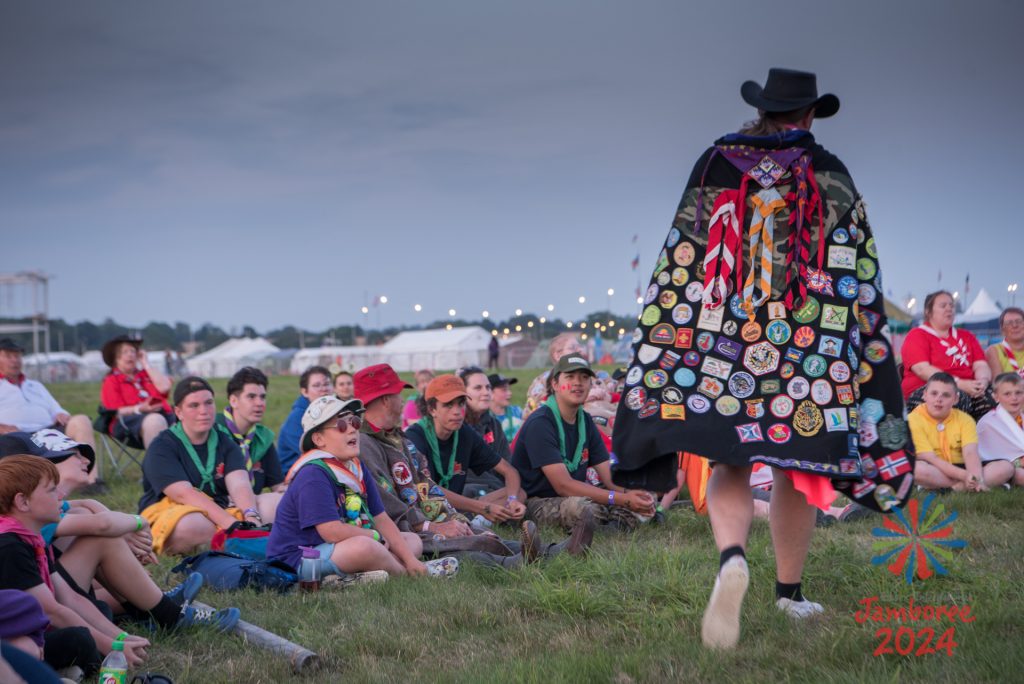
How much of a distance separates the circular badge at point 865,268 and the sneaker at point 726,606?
104cm

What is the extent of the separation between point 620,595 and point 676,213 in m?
1.58

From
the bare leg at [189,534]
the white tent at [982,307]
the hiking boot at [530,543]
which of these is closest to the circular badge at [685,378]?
the hiking boot at [530,543]

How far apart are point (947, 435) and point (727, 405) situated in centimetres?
527

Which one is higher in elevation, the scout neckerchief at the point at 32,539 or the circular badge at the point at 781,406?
the circular badge at the point at 781,406

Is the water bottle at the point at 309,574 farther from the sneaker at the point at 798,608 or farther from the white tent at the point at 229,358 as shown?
the white tent at the point at 229,358

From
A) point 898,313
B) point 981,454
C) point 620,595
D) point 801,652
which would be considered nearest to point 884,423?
point 801,652

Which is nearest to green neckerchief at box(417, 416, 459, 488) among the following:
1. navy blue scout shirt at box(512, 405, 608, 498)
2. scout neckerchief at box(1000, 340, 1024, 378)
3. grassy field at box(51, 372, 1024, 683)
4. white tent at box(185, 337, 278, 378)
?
navy blue scout shirt at box(512, 405, 608, 498)

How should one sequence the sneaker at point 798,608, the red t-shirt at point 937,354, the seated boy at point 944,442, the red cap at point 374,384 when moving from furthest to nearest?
the red t-shirt at point 937,354, the seated boy at point 944,442, the red cap at point 374,384, the sneaker at point 798,608

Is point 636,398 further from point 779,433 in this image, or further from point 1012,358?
point 1012,358

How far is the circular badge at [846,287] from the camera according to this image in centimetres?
329

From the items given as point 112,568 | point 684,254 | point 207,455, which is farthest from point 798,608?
point 207,455

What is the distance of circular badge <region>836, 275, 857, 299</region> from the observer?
329cm

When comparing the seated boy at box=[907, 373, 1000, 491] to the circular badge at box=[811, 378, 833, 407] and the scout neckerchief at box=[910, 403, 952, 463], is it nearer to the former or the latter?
the scout neckerchief at box=[910, 403, 952, 463]

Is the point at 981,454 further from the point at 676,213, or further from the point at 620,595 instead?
the point at 676,213
